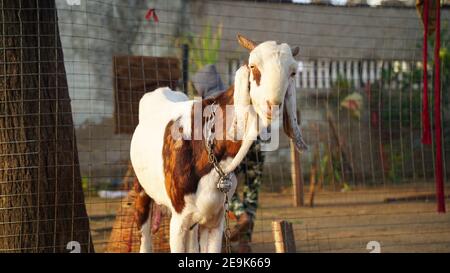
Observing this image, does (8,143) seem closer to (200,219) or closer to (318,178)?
(200,219)

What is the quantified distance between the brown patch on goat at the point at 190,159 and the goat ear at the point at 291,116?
0.30m

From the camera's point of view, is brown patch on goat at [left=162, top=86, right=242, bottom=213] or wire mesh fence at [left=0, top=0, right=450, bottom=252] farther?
wire mesh fence at [left=0, top=0, right=450, bottom=252]

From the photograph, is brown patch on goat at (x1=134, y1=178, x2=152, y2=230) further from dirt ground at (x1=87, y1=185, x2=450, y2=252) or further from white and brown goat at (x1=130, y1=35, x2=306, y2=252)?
dirt ground at (x1=87, y1=185, x2=450, y2=252)

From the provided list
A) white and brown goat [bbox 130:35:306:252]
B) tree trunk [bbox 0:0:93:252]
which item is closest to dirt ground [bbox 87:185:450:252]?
tree trunk [bbox 0:0:93:252]

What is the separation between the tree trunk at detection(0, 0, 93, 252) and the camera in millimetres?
5387

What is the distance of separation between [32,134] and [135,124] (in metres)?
1.72

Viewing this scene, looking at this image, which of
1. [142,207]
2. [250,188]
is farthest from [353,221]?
[142,207]

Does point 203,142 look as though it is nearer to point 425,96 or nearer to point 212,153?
point 212,153

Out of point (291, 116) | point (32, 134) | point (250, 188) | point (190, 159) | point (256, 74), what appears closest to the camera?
point (256, 74)

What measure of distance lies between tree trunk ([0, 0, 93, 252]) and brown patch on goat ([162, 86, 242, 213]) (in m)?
1.28

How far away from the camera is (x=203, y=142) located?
440 centimetres

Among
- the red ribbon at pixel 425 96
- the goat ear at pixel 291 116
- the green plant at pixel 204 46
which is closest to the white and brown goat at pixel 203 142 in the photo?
the goat ear at pixel 291 116

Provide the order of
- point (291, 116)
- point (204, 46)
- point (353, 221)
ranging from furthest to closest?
point (204, 46), point (353, 221), point (291, 116)

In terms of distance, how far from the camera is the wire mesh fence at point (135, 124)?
5.41 meters
